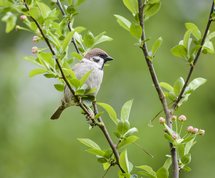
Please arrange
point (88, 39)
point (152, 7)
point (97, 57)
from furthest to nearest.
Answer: point (97, 57)
point (88, 39)
point (152, 7)

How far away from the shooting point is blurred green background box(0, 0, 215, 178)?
271 inches

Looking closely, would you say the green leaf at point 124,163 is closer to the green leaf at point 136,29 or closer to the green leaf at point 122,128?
the green leaf at point 122,128

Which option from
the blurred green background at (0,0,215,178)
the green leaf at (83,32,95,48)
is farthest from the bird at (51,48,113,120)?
the blurred green background at (0,0,215,178)

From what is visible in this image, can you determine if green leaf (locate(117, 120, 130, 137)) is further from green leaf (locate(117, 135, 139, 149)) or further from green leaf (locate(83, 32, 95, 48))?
green leaf (locate(83, 32, 95, 48))

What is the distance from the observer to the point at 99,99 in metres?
7.18

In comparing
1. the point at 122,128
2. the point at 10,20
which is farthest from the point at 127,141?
the point at 10,20

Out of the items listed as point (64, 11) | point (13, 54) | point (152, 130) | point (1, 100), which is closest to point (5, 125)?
point (1, 100)

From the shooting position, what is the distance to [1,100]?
788cm

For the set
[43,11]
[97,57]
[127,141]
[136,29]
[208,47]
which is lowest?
[97,57]

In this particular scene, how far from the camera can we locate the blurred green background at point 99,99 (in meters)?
6.88

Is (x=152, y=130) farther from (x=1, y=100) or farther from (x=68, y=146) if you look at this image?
(x=1, y=100)

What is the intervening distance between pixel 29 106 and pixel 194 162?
2230 millimetres

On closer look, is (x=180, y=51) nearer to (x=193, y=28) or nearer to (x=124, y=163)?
(x=193, y=28)

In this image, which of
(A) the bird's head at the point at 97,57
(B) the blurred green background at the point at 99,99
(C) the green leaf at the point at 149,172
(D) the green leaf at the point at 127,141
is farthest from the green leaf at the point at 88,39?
(B) the blurred green background at the point at 99,99
